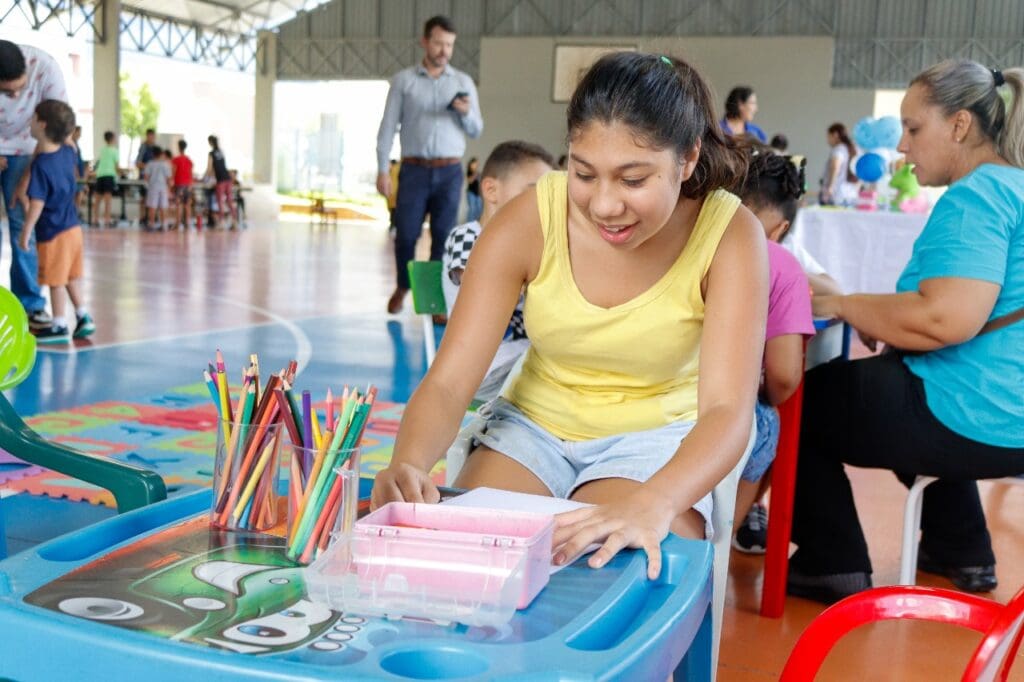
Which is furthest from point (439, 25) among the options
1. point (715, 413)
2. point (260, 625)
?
point (260, 625)

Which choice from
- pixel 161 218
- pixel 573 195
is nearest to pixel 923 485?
pixel 573 195

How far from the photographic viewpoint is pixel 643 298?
1.63m

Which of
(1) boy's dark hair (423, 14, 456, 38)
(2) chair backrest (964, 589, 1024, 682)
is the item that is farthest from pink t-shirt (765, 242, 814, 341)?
(1) boy's dark hair (423, 14, 456, 38)

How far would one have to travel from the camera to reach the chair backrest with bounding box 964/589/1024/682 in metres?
0.94

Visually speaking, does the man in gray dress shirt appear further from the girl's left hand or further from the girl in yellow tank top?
the girl's left hand

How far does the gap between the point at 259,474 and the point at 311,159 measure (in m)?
21.5

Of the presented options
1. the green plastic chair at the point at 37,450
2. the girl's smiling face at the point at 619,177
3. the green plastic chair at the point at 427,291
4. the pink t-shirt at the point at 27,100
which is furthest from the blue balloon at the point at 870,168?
the green plastic chair at the point at 37,450

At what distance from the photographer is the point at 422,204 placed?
20.7 feet

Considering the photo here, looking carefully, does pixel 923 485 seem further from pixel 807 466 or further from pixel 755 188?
pixel 755 188

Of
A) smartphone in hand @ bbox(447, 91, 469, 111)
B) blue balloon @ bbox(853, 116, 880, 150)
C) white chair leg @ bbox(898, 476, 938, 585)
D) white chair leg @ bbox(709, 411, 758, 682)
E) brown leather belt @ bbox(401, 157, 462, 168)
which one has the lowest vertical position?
white chair leg @ bbox(898, 476, 938, 585)

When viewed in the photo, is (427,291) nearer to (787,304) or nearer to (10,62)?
(787,304)

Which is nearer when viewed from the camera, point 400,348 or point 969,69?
point 969,69

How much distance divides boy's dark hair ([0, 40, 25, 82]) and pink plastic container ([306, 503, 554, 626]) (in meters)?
4.94

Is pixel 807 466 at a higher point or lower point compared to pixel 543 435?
lower
